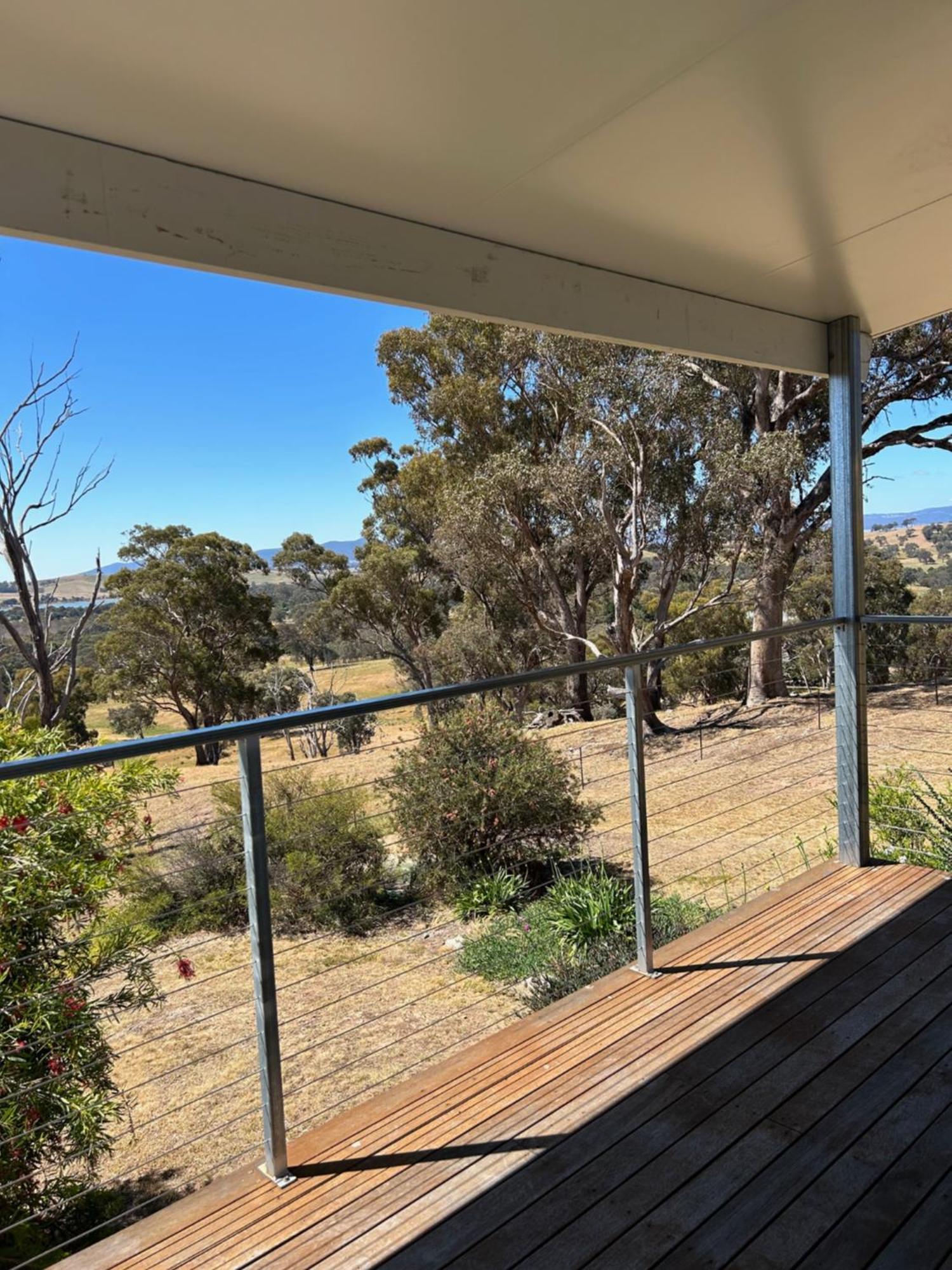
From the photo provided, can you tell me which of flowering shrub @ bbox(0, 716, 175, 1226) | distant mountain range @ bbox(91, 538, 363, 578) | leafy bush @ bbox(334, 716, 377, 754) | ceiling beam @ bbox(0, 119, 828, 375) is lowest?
leafy bush @ bbox(334, 716, 377, 754)

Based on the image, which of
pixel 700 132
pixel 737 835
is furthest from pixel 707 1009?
pixel 737 835

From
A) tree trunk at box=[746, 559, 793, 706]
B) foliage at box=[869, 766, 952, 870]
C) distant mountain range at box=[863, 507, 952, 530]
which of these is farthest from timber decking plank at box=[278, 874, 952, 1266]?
distant mountain range at box=[863, 507, 952, 530]

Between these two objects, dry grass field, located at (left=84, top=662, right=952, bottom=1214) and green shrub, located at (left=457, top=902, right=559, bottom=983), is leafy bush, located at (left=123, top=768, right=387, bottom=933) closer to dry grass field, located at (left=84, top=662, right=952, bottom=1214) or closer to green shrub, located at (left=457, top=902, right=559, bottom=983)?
dry grass field, located at (left=84, top=662, right=952, bottom=1214)

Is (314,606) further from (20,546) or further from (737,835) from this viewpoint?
(737,835)

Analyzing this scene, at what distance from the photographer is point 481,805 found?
6.46 m

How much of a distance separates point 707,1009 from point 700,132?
1.96 meters

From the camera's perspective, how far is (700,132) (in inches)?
67.1

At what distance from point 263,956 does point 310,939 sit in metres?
3.75

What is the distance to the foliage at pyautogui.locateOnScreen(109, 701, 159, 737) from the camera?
1692 cm

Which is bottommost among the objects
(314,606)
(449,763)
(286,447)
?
(449,763)

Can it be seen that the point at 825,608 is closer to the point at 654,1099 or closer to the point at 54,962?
the point at 54,962

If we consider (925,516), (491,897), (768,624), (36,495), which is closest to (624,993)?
(491,897)

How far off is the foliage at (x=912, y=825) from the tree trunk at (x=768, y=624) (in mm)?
7658

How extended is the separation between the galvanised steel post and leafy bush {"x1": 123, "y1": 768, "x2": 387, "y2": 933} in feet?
12.2
